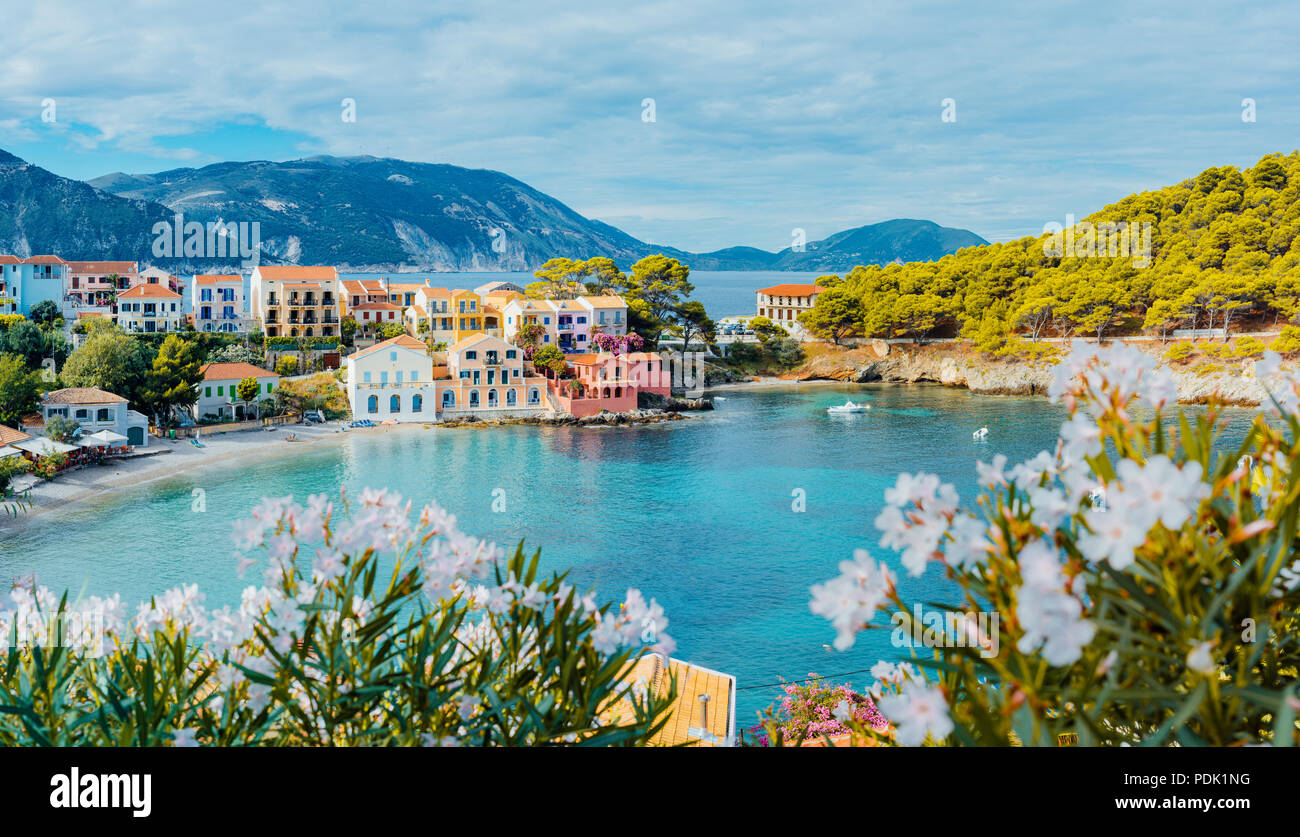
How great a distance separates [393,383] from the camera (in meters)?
37.4

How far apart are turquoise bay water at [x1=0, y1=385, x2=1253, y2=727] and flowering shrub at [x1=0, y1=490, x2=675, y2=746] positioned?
1035 centimetres

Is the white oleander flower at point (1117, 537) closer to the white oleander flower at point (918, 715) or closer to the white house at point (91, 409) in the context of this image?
the white oleander flower at point (918, 715)

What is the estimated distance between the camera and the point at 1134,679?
4.94ft

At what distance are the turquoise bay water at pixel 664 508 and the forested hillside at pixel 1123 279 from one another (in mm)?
8968

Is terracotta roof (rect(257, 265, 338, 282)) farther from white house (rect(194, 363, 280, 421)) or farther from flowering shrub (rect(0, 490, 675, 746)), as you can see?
flowering shrub (rect(0, 490, 675, 746))

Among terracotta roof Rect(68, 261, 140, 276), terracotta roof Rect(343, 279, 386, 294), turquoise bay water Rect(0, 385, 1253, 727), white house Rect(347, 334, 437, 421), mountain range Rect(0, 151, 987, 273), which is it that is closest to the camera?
turquoise bay water Rect(0, 385, 1253, 727)

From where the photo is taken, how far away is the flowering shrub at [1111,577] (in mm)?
1193

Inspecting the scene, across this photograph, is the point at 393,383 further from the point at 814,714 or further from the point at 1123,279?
the point at 1123,279

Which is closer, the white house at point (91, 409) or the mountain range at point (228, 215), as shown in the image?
the white house at point (91, 409)

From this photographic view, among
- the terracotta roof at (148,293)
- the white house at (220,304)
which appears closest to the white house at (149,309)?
the terracotta roof at (148,293)

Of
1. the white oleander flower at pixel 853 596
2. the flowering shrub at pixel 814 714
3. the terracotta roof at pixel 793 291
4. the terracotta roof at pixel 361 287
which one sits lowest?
the flowering shrub at pixel 814 714

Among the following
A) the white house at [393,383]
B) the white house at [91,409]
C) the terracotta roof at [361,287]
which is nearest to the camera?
the white house at [91,409]

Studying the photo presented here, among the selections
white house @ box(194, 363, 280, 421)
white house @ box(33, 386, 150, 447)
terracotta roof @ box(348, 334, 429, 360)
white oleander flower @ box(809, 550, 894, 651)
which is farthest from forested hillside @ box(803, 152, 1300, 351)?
white oleander flower @ box(809, 550, 894, 651)

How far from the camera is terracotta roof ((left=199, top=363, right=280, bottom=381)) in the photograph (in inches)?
1358
